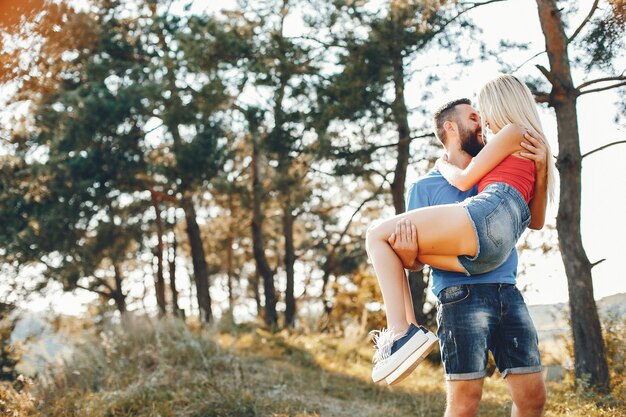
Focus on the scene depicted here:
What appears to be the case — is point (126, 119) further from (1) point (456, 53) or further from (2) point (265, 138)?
(1) point (456, 53)

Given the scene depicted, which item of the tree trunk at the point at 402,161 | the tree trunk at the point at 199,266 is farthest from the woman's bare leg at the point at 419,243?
the tree trunk at the point at 199,266

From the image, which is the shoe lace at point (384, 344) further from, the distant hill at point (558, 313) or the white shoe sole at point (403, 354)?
the distant hill at point (558, 313)

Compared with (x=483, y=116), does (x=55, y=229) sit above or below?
above

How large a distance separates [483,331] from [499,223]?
18.9 inches

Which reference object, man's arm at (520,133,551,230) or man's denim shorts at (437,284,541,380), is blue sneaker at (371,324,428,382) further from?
man's arm at (520,133,551,230)

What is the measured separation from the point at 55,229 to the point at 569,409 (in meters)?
11.3

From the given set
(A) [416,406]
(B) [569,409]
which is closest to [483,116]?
(B) [569,409]

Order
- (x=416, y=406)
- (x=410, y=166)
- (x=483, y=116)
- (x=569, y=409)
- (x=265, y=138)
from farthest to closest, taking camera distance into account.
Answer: (x=410, y=166) → (x=265, y=138) → (x=416, y=406) → (x=569, y=409) → (x=483, y=116)

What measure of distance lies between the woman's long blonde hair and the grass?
2.91m

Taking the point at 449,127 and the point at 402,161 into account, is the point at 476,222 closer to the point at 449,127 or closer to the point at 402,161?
the point at 449,127

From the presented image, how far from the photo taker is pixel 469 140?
130 inches

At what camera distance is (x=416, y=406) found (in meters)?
6.34

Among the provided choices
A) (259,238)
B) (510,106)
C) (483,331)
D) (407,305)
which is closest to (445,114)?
(510,106)

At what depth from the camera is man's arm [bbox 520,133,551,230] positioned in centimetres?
304
